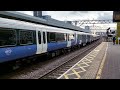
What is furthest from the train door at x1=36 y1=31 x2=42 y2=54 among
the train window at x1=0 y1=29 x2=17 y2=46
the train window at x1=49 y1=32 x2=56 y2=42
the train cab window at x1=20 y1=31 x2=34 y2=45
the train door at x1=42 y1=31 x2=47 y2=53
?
the train window at x1=0 y1=29 x2=17 y2=46

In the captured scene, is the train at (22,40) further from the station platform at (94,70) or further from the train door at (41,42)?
the station platform at (94,70)

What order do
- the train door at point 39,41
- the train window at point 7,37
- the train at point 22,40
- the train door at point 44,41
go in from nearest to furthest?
1. the train window at point 7,37
2. the train at point 22,40
3. the train door at point 39,41
4. the train door at point 44,41

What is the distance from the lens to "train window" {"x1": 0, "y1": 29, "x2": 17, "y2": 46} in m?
13.0

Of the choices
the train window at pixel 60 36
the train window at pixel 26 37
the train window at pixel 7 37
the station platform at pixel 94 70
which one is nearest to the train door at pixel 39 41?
the train window at pixel 26 37

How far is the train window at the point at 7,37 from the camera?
42.5 feet

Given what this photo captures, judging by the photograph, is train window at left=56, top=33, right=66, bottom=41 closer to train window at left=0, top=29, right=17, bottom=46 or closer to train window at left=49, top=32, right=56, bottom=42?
train window at left=49, top=32, right=56, bottom=42

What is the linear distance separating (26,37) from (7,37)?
3.09m

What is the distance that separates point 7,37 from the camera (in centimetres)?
1362

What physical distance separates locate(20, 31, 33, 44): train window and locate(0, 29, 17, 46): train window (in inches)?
45.0

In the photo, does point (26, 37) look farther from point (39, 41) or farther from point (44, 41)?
point (44, 41)

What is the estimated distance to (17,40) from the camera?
1498 cm

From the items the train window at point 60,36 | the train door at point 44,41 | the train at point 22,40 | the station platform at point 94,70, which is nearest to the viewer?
the train at point 22,40

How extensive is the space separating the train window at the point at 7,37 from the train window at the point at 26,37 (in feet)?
3.75
